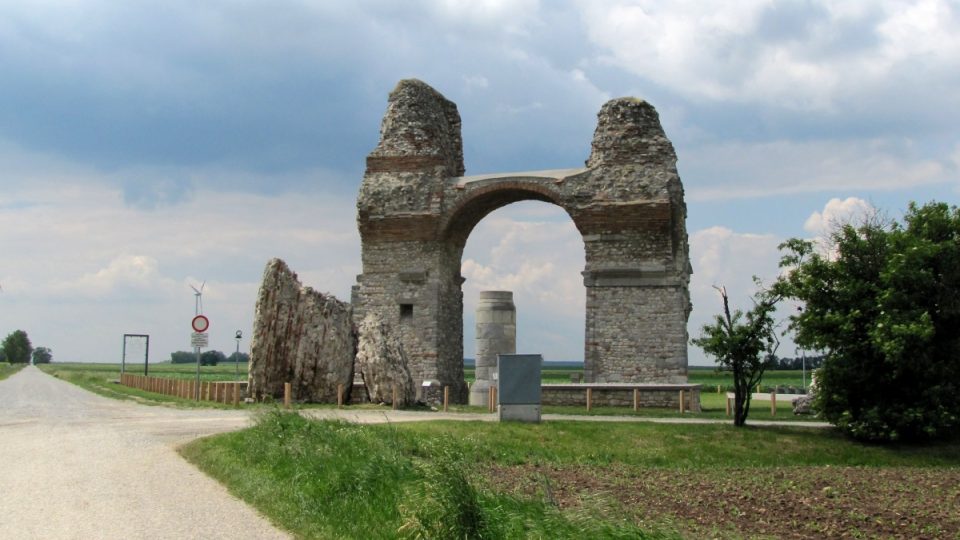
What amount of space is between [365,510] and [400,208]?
2243 cm

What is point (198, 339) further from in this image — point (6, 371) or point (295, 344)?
point (6, 371)

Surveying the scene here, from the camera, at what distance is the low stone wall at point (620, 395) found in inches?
1044

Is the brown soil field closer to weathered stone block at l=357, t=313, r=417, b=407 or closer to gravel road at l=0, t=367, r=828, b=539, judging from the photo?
gravel road at l=0, t=367, r=828, b=539

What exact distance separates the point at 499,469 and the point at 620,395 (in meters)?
13.9

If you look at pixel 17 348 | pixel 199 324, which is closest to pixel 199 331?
pixel 199 324

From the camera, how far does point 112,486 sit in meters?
10.9

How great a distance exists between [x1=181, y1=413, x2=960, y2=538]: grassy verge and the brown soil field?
6 centimetres

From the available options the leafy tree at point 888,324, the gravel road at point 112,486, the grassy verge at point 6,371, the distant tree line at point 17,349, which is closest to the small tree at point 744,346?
A: the leafy tree at point 888,324

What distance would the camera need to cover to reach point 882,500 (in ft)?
34.0

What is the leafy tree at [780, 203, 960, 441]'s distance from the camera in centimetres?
1809

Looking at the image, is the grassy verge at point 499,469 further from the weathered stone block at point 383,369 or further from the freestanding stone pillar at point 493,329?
the freestanding stone pillar at point 493,329

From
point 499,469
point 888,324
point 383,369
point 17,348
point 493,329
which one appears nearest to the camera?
point 499,469

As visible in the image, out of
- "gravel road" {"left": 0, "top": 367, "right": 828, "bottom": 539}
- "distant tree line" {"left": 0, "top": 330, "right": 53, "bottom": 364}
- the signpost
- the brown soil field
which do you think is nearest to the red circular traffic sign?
the signpost

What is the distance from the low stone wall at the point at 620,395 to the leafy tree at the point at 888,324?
7018 millimetres
